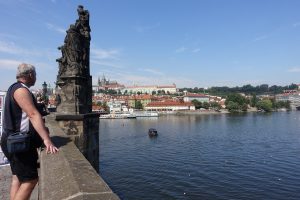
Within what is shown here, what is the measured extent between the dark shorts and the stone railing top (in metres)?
0.15

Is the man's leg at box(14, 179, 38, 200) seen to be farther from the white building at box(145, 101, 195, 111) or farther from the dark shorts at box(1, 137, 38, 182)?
the white building at box(145, 101, 195, 111)

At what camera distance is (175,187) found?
22.4 m

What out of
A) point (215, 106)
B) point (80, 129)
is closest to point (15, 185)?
point (80, 129)

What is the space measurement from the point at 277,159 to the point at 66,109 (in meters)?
27.4

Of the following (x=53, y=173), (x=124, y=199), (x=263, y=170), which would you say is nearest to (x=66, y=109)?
(x=53, y=173)

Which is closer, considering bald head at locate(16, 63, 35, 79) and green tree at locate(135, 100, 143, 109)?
bald head at locate(16, 63, 35, 79)

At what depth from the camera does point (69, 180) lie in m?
3.04

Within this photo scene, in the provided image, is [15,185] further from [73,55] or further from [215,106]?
[215,106]

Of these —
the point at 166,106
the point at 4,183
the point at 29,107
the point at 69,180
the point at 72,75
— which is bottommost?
the point at 4,183

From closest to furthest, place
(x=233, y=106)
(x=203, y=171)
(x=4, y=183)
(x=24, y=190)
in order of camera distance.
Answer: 1. (x=24, y=190)
2. (x=4, y=183)
3. (x=203, y=171)
4. (x=233, y=106)

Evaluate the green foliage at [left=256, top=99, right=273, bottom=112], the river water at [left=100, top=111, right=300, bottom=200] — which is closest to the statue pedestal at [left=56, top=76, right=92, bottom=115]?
the river water at [left=100, top=111, right=300, bottom=200]

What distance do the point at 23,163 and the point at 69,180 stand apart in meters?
0.56

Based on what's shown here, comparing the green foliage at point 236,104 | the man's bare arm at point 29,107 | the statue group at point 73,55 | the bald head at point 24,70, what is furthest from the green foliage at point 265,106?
the man's bare arm at point 29,107

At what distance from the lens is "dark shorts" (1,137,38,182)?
326 cm
